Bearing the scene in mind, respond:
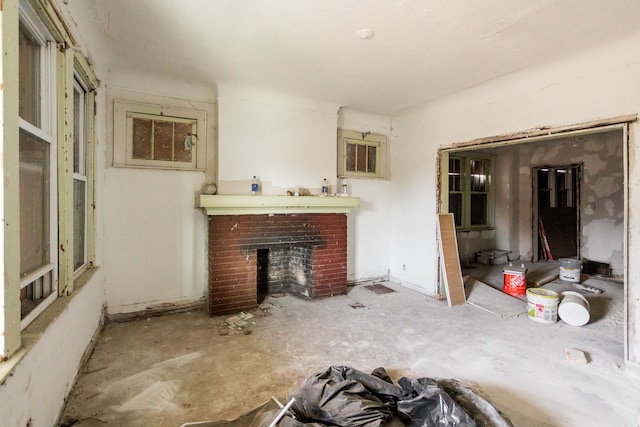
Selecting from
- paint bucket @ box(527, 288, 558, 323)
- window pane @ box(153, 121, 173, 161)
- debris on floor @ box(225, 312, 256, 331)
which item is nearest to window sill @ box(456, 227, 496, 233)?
paint bucket @ box(527, 288, 558, 323)

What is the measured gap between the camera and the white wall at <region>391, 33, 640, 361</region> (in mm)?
2547

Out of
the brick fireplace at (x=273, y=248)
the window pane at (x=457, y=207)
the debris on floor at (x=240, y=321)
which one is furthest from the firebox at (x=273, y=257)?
the window pane at (x=457, y=207)

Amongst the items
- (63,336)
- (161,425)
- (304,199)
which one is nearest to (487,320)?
(304,199)

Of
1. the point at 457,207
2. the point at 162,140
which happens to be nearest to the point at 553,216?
the point at 457,207

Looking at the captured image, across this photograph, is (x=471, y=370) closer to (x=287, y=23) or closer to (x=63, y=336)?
(x=63, y=336)

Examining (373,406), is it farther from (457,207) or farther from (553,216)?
(553,216)

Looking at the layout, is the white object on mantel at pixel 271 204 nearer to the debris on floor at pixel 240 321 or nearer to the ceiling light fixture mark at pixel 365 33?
the debris on floor at pixel 240 321

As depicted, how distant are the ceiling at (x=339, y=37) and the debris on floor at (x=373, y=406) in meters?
2.52

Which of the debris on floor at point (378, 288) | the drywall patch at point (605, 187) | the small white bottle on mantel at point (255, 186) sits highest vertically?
the drywall patch at point (605, 187)

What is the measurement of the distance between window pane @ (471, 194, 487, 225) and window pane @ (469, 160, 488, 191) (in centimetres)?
17

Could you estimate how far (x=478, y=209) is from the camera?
6.71 m

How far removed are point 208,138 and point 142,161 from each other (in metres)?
0.78

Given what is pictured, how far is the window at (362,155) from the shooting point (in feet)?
15.6

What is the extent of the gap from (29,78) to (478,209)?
7130mm
